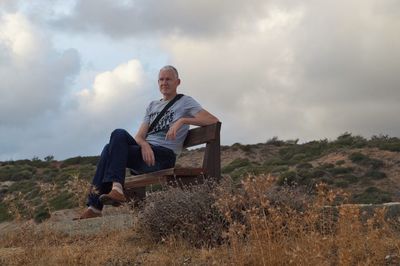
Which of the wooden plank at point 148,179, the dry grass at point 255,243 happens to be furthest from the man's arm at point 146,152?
the dry grass at point 255,243

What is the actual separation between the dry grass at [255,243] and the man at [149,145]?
1.46 ft

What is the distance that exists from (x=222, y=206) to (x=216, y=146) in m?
1.67

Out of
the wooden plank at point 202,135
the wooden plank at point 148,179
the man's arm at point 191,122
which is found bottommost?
the wooden plank at point 148,179

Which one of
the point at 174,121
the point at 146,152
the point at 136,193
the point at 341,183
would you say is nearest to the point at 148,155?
the point at 146,152

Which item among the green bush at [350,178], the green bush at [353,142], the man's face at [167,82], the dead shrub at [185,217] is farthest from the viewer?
the green bush at [353,142]

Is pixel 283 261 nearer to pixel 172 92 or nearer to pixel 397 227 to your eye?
pixel 397 227

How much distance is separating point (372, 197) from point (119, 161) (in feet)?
32.1

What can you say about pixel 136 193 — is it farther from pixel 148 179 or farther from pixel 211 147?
pixel 211 147

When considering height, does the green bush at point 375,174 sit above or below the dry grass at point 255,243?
above

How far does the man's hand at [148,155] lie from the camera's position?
18.8 ft

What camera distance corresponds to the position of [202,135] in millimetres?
5770

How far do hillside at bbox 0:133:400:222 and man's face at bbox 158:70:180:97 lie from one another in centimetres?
163

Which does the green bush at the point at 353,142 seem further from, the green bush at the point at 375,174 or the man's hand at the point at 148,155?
the man's hand at the point at 148,155

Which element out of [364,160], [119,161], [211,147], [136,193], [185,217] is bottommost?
[185,217]
